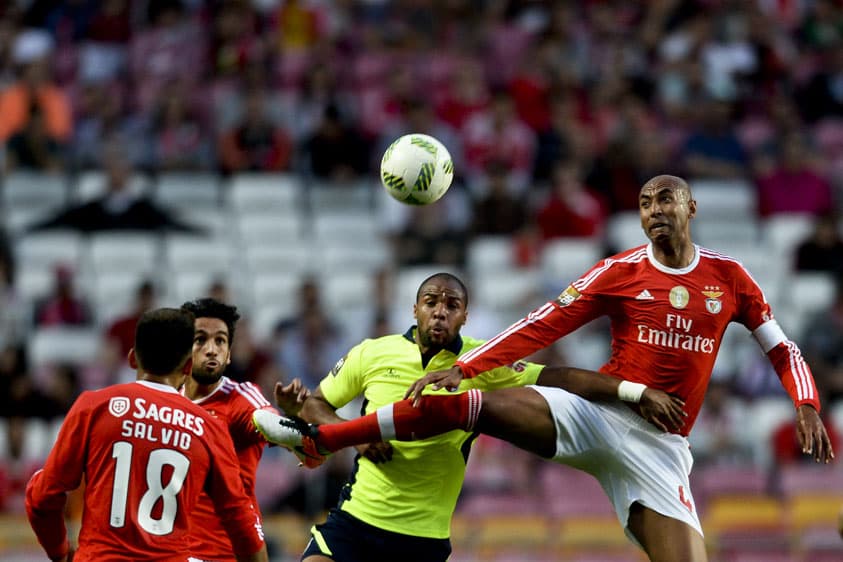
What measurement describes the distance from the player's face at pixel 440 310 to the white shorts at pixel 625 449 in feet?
1.86

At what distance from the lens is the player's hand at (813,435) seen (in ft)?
23.0

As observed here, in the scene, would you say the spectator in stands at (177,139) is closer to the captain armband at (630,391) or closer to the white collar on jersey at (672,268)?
the white collar on jersey at (672,268)

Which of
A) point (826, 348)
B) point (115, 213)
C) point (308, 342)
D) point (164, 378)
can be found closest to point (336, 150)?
point (115, 213)

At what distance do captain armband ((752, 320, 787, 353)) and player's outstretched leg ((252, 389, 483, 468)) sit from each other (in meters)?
1.59

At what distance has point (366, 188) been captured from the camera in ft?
50.7

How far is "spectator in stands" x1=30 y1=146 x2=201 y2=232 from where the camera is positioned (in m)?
14.6

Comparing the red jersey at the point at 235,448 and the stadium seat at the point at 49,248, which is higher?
the stadium seat at the point at 49,248

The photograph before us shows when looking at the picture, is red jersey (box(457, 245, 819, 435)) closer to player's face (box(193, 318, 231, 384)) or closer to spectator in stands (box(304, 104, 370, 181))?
player's face (box(193, 318, 231, 384))

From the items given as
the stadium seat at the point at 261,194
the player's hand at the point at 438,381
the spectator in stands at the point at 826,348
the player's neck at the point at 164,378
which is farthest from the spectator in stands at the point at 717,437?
the player's neck at the point at 164,378

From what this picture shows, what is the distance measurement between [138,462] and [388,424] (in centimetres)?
152

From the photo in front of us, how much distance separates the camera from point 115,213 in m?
Answer: 14.6

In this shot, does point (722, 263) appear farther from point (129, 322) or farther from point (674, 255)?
point (129, 322)

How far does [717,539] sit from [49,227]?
291 inches

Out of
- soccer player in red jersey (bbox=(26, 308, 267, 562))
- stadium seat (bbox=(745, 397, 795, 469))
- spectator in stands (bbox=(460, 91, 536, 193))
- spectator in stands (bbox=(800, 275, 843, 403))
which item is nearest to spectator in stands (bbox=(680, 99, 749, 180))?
spectator in stands (bbox=(460, 91, 536, 193))
